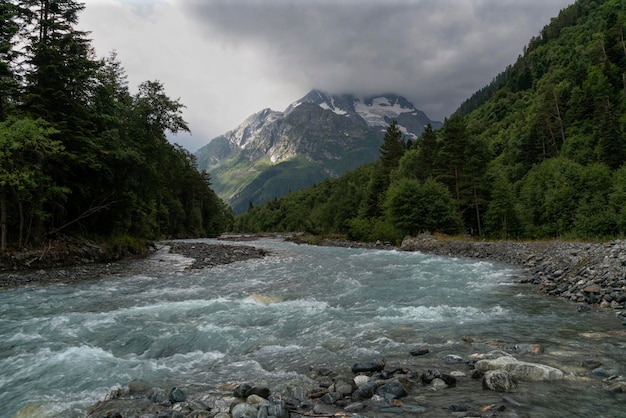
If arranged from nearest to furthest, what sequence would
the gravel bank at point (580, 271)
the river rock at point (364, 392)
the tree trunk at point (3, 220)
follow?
the river rock at point (364, 392) → the gravel bank at point (580, 271) → the tree trunk at point (3, 220)

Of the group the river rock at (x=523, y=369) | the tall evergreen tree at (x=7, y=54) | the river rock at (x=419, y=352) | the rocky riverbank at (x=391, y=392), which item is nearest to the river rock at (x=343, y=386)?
the rocky riverbank at (x=391, y=392)

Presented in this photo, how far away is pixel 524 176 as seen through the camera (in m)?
74.2

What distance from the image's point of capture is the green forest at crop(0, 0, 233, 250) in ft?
82.6

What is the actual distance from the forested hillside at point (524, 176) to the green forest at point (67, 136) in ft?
120

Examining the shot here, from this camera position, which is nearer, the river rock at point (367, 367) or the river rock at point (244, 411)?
the river rock at point (244, 411)

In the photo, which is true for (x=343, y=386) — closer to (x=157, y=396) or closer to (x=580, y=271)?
(x=157, y=396)

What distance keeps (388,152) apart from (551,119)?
3973 cm

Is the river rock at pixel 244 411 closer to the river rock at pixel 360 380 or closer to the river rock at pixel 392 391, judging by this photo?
the river rock at pixel 360 380

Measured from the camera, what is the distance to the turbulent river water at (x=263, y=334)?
7.32 meters

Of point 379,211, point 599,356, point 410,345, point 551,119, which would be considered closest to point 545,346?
point 599,356

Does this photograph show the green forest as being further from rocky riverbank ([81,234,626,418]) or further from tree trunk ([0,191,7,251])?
rocky riverbank ([81,234,626,418])

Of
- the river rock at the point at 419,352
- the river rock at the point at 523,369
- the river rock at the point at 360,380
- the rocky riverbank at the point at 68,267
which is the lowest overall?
the rocky riverbank at the point at 68,267

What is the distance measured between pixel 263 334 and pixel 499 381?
22.8 feet

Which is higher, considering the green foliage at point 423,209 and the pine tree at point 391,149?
the pine tree at point 391,149
